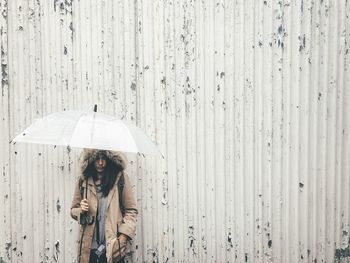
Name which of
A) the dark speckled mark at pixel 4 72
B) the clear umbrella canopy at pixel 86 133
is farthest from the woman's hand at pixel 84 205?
the dark speckled mark at pixel 4 72

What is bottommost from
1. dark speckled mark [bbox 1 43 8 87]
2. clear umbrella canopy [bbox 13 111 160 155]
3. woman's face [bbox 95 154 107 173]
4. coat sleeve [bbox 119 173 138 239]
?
coat sleeve [bbox 119 173 138 239]

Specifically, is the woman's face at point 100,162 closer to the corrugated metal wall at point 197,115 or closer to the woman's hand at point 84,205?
the woman's hand at point 84,205

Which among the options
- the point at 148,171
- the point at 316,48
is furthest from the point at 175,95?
the point at 316,48

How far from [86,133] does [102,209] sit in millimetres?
1247

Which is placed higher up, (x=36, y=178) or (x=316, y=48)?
(x=316, y=48)

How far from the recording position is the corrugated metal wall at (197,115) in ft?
17.6

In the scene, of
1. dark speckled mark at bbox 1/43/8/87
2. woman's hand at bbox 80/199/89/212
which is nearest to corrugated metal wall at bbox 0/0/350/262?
dark speckled mark at bbox 1/43/8/87

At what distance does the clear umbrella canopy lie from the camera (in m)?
3.88

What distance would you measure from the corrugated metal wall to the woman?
0.53m

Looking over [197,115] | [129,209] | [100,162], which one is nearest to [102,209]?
[129,209]

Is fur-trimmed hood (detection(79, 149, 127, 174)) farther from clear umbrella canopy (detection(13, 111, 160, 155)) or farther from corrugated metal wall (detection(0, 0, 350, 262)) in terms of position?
clear umbrella canopy (detection(13, 111, 160, 155))

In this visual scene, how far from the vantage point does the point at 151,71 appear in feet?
17.7

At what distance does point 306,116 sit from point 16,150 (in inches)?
130

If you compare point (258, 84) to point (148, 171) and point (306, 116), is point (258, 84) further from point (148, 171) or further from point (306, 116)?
point (148, 171)
